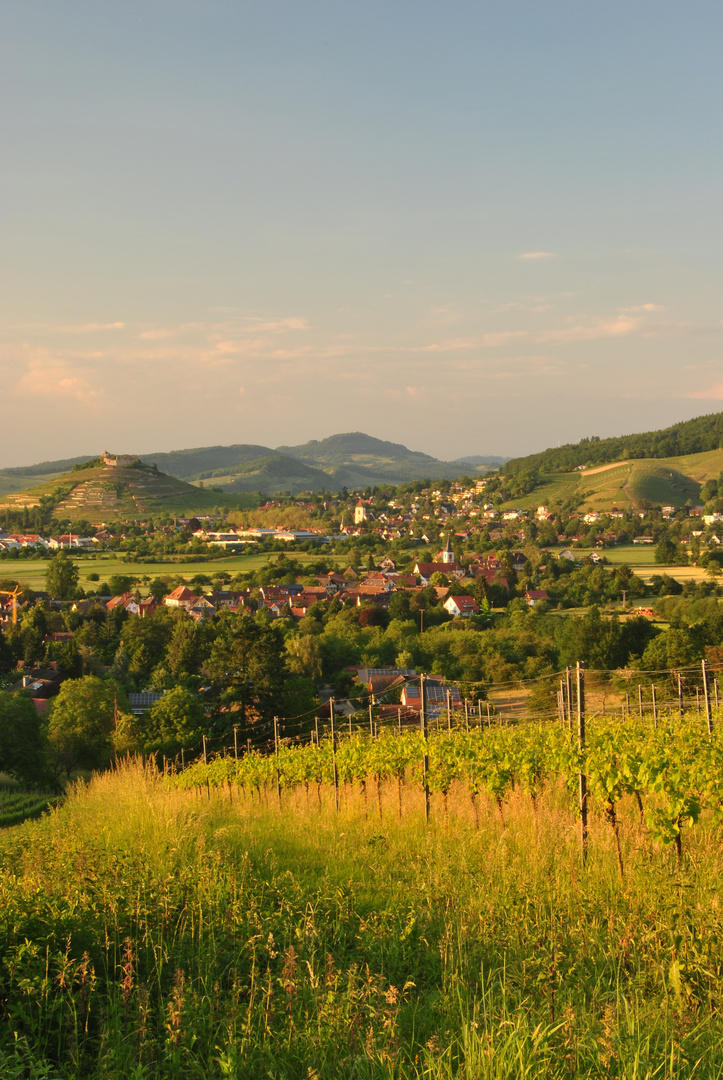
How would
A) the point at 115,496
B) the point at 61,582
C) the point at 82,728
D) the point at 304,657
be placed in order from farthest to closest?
the point at 115,496 < the point at 61,582 < the point at 304,657 < the point at 82,728

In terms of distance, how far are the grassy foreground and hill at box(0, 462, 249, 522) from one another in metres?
123

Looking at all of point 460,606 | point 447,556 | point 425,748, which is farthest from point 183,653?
point 447,556

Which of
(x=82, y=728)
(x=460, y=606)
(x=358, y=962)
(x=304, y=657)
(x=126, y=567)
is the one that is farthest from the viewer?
(x=126, y=567)

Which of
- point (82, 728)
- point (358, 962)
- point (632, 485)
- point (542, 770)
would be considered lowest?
point (82, 728)

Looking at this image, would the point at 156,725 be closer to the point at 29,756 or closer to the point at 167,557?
the point at 29,756

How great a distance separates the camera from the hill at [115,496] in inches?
4943

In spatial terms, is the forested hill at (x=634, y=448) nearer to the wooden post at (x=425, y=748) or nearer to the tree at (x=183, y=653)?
the tree at (x=183, y=653)

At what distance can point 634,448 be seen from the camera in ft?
486

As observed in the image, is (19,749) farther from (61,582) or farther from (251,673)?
(61,582)

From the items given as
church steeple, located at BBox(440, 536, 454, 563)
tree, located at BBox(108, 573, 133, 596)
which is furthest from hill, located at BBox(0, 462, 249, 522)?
church steeple, located at BBox(440, 536, 454, 563)

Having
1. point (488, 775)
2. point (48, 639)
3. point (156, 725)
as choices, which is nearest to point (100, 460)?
point (48, 639)

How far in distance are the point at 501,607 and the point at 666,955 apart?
2448 inches

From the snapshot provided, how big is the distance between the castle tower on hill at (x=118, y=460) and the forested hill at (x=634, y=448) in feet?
260

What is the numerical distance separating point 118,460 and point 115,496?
21320mm
